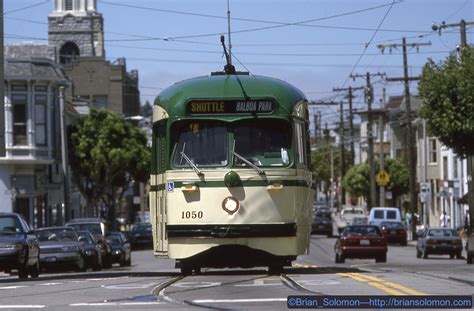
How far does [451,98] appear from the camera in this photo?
41.8 meters

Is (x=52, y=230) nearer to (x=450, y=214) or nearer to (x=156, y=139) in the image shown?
(x=156, y=139)

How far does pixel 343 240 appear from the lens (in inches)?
1642

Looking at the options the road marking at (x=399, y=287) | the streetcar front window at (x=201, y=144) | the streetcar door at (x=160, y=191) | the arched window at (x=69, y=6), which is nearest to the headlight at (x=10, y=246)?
the streetcar door at (x=160, y=191)

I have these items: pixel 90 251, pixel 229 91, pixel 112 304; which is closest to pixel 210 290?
pixel 112 304

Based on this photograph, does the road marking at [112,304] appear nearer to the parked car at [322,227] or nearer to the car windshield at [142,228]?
the car windshield at [142,228]

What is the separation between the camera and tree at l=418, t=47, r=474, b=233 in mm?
41031

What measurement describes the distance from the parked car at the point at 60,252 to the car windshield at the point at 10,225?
550 centimetres

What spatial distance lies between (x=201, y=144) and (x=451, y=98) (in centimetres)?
2110

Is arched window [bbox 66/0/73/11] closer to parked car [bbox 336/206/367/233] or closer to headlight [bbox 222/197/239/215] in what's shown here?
parked car [bbox 336/206/367/233]

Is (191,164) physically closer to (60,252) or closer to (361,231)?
(60,252)

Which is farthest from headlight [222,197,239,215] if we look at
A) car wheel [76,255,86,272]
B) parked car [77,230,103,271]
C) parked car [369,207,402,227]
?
parked car [369,207,402,227]

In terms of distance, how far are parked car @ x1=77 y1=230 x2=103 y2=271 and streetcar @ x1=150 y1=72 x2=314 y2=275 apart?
14060 millimetres

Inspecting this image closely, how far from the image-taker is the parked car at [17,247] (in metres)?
28.2

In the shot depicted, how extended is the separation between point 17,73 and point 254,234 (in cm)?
4199
